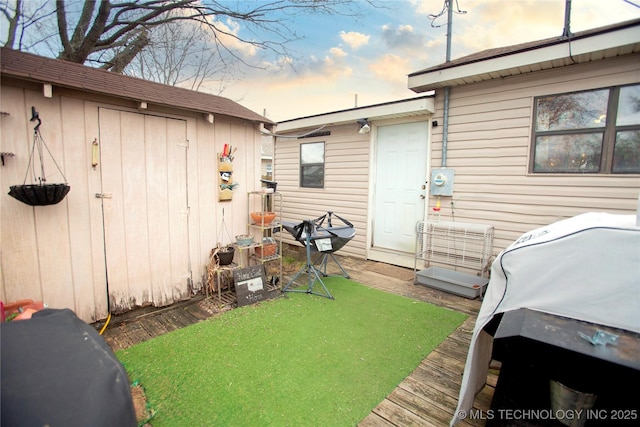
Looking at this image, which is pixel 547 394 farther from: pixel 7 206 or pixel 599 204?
pixel 7 206

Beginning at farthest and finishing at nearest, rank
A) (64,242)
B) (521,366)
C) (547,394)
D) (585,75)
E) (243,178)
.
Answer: (243,178), (585,75), (64,242), (547,394), (521,366)

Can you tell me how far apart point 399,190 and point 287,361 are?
3.50 m

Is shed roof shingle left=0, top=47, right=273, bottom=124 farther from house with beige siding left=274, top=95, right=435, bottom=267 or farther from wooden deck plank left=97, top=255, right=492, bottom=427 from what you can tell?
wooden deck plank left=97, top=255, right=492, bottom=427

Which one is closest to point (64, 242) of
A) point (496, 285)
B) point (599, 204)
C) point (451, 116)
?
point (496, 285)

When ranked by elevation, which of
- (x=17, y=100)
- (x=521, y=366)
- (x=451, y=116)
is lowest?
(x=521, y=366)

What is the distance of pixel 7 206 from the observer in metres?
2.48

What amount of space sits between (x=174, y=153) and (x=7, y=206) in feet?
4.83

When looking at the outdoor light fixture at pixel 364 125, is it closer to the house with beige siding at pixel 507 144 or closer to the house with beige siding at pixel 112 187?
the house with beige siding at pixel 507 144

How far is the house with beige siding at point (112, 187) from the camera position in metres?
2.53

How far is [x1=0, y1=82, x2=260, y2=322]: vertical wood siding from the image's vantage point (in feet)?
8.30

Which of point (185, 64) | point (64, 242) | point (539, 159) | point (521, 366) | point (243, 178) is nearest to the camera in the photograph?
point (521, 366)

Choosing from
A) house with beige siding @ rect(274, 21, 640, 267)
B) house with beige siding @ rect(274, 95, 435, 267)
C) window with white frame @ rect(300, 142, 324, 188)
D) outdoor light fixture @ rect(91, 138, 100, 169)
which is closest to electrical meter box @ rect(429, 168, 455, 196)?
house with beige siding @ rect(274, 21, 640, 267)

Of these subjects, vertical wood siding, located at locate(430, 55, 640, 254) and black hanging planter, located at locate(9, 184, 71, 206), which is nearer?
black hanging planter, located at locate(9, 184, 71, 206)

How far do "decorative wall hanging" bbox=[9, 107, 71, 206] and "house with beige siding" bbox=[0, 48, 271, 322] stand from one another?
0.03 meters
